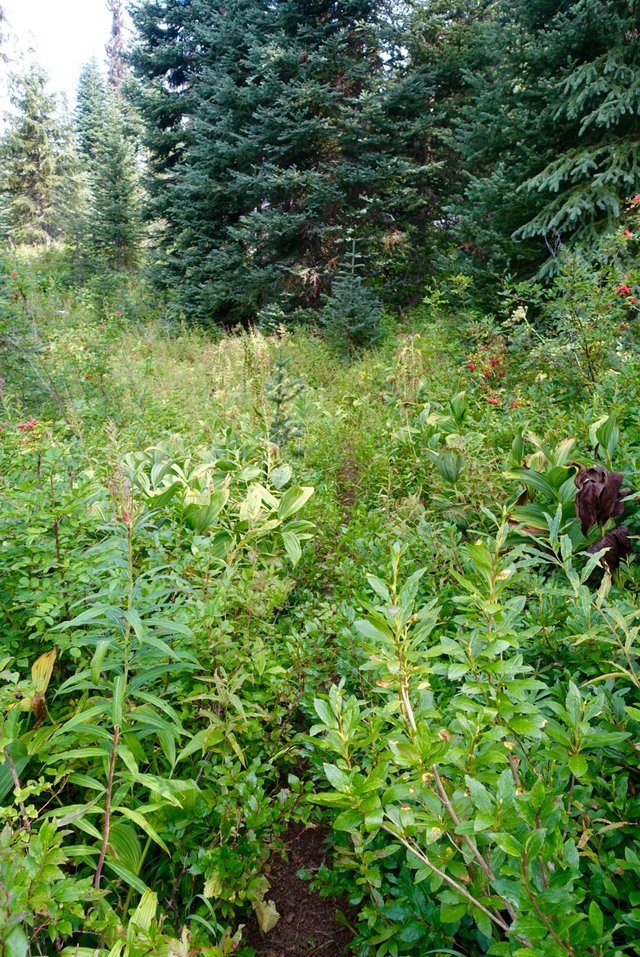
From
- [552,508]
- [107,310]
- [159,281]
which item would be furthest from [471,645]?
[159,281]

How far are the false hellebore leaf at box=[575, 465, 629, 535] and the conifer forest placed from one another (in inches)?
0.4

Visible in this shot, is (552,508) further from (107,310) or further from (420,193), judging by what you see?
(107,310)

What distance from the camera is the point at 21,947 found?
874 mm

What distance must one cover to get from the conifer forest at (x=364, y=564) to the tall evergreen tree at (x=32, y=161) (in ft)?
48.7

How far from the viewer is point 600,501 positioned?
2.36m

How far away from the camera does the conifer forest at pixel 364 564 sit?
1.07 metres

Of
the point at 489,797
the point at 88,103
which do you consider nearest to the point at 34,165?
the point at 88,103

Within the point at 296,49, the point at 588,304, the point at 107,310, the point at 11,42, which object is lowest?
the point at 588,304

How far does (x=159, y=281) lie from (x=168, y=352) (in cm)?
498

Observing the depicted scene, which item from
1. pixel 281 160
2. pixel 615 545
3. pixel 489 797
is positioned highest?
pixel 281 160

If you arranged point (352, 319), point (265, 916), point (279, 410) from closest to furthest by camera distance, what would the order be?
point (265, 916) → point (279, 410) → point (352, 319)

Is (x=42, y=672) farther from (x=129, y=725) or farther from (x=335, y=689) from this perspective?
(x=335, y=689)

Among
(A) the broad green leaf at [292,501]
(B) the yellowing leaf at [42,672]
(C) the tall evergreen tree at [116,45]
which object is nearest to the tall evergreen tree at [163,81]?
(A) the broad green leaf at [292,501]

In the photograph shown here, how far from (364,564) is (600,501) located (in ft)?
3.50
